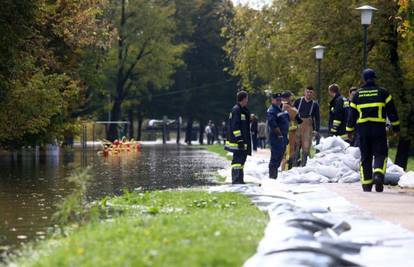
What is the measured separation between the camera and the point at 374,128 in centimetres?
1747

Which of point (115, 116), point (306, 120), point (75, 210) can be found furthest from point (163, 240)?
point (115, 116)

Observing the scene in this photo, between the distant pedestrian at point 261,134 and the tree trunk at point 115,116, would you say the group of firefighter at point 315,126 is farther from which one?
the tree trunk at point 115,116

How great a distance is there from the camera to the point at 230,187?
18219 millimetres

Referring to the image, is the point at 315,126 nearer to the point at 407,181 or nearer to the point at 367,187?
the point at 407,181

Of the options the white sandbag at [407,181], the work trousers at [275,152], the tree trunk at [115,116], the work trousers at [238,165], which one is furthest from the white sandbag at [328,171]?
the tree trunk at [115,116]

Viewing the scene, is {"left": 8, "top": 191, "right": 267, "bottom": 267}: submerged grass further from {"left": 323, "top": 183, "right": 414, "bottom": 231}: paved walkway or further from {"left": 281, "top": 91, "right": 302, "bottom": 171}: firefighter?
{"left": 281, "top": 91, "right": 302, "bottom": 171}: firefighter

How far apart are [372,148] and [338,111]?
20.0ft

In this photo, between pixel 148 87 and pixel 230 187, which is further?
pixel 148 87

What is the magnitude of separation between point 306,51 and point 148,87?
181 ft

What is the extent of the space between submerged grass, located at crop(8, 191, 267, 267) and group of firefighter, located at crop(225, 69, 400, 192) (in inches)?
147

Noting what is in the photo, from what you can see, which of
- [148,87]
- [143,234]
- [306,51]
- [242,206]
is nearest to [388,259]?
[143,234]

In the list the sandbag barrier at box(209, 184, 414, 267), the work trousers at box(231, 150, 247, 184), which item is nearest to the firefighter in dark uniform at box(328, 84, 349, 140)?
the work trousers at box(231, 150, 247, 184)

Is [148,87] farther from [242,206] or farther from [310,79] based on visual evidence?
[242,206]

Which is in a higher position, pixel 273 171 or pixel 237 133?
pixel 237 133
